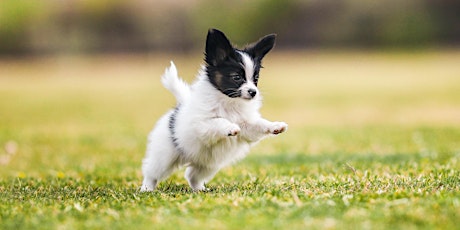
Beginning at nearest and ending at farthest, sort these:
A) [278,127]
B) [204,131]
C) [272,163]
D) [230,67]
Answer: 1. [278,127]
2. [204,131]
3. [230,67]
4. [272,163]

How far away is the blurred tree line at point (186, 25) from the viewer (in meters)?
56.2

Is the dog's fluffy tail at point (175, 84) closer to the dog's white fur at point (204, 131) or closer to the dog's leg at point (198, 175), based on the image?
the dog's white fur at point (204, 131)

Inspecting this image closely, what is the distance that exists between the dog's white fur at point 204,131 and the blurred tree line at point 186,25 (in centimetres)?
4659

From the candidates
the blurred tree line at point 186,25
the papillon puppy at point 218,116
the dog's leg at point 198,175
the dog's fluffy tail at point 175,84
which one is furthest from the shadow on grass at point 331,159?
the blurred tree line at point 186,25

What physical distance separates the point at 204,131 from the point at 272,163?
4353mm

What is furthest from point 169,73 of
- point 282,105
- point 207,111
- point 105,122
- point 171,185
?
point 282,105

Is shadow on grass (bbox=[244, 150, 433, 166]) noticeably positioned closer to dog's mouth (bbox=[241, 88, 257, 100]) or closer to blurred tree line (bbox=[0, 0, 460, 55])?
dog's mouth (bbox=[241, 88, 257, 100])

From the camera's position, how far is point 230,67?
7.24 metres

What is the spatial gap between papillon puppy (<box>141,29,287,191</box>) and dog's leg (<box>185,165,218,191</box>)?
2 centimetres

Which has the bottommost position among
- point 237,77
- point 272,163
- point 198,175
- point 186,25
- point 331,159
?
point 186,25

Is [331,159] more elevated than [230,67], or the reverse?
[230,67]

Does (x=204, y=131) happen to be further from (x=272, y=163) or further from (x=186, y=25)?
(x=186, y=25)

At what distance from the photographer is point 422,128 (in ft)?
55.2

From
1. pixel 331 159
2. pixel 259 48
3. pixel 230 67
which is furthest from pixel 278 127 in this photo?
pixel 331 159
